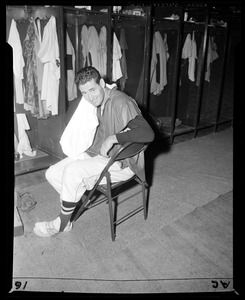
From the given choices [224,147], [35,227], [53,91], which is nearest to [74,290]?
[35,227]

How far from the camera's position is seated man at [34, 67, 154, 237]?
1.89 meters

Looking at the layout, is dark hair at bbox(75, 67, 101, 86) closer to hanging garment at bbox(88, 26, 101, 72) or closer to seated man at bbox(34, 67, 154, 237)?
seated man at bbox(34, 67, 154, 237)

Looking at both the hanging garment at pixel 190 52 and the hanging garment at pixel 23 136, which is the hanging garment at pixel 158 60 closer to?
the hanging garment at pixel 190 52

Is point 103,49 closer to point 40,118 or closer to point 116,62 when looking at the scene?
point 116,62

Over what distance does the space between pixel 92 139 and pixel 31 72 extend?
1542 millimetres

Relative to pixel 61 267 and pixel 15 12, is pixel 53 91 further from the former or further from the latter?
pixel 61 267

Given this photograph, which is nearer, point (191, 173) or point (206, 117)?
point (191, 173)

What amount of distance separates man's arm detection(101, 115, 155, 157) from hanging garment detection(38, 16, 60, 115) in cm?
149

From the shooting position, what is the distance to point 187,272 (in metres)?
1.84

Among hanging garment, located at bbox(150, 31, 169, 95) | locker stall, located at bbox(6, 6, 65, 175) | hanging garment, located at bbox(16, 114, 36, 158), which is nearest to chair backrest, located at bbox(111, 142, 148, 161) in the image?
locker stall, located at bbox(6, 6, 65, 175)

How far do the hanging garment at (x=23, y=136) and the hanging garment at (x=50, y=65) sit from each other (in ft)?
1.69

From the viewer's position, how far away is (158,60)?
437 centimetres

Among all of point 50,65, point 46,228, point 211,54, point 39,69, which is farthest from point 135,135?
point 211,54
